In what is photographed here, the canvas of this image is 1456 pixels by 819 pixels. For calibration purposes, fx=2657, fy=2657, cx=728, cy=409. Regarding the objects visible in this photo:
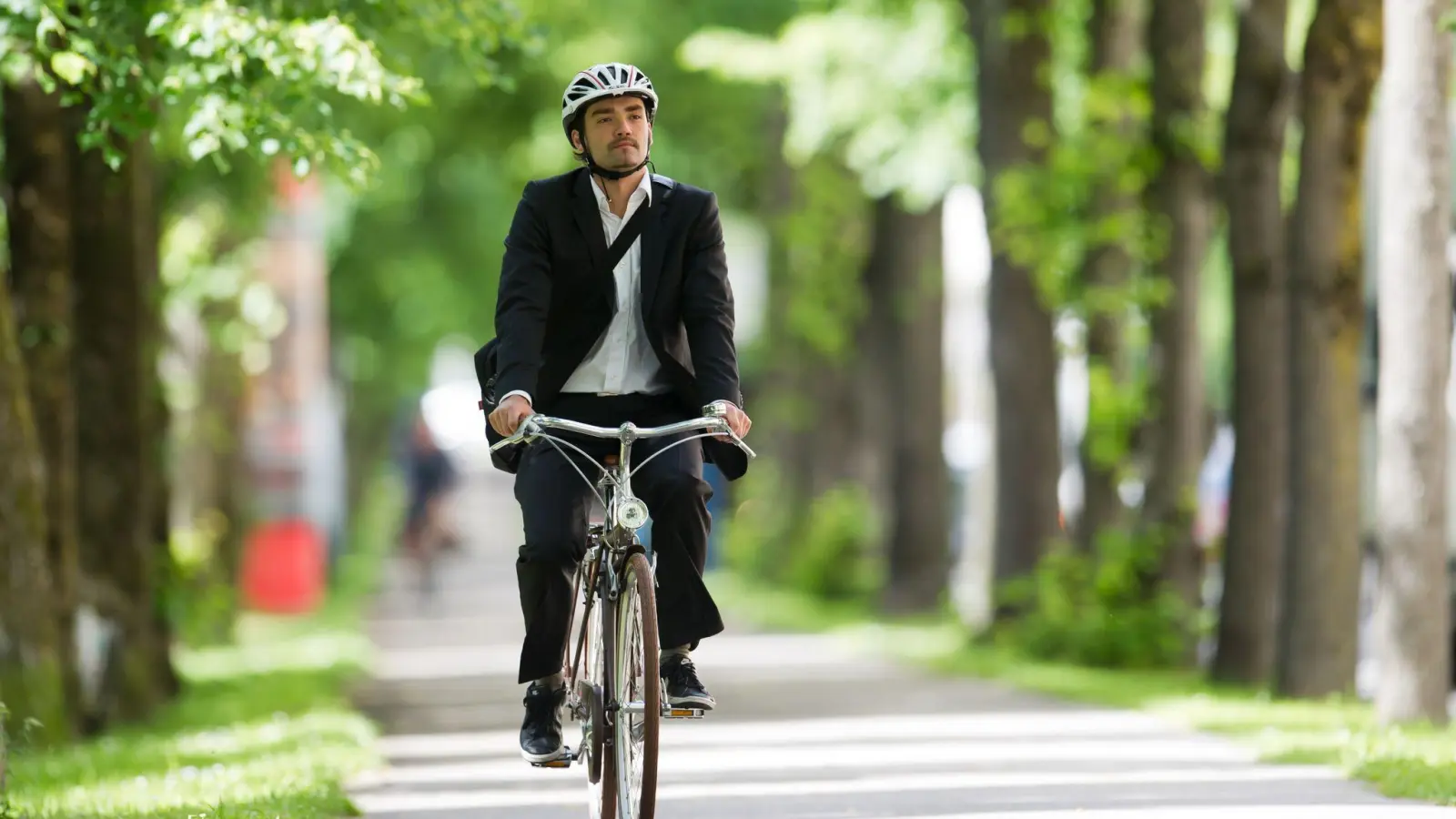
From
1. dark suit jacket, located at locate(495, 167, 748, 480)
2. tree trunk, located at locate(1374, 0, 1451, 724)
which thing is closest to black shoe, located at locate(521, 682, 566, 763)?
dark suit jacket, located at locate(495, 167, 748, 480)

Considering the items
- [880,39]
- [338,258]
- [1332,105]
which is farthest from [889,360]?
[1332,105]

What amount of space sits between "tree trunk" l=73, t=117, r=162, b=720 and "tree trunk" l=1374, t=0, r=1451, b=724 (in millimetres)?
7813

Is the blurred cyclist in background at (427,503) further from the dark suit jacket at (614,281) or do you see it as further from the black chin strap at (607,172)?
the black chin strap at (607,172)

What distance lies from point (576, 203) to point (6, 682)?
21.2ft

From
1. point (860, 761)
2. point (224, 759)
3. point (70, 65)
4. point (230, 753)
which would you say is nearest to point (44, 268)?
point (230, 753)

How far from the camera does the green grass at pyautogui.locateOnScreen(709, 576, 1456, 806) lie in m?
9.77

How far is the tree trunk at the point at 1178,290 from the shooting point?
58.1ft

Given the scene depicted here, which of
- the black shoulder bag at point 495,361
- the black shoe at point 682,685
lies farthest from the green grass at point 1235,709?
the black shoulder bag at point 495,361

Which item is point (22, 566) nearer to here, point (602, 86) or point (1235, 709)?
point (1235, 709)

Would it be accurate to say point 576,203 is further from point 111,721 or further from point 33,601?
point 111,721

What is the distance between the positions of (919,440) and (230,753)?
565 inches

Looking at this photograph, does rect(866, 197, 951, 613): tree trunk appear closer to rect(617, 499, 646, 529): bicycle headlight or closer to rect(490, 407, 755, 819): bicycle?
rect(490, 407, 755, 819): bicycle

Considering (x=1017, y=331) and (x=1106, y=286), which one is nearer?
(x=1106, y=286)

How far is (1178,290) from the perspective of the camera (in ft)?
59.5
